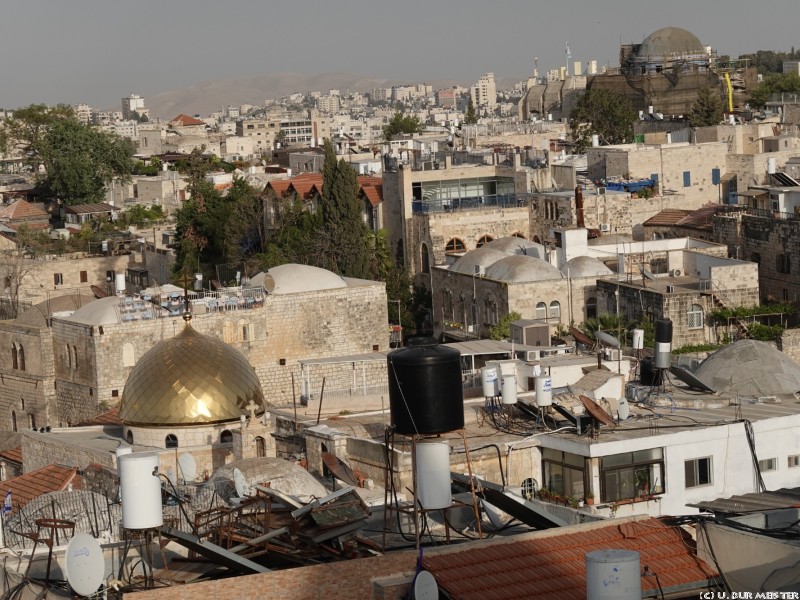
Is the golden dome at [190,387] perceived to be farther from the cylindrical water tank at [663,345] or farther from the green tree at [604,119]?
the green tree at [604,119]

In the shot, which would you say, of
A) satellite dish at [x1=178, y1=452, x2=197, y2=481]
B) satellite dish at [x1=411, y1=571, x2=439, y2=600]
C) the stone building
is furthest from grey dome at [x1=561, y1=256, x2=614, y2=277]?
satellite dish at [x1=411, y1=571, x2=439, y2=600]

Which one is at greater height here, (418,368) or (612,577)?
(418,368)

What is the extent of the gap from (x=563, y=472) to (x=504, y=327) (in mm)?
17417

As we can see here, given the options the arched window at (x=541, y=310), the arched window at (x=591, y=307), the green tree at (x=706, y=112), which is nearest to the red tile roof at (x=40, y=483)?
the arched window at (x=541, y=310)

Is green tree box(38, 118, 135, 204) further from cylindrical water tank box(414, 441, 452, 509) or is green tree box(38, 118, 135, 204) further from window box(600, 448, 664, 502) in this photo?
cylindrical water tank box(414, 441, 452, 509)

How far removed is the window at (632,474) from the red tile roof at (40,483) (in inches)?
314

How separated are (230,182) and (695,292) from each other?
30.8m

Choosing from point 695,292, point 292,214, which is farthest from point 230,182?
point 695,292

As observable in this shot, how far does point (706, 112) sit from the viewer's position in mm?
69000

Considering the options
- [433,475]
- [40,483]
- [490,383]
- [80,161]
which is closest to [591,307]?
[490,383]

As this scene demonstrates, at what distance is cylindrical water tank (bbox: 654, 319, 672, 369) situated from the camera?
2508 centimetres

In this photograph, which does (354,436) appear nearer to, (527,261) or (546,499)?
(546,499)

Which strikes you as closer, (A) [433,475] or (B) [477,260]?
(A) [433,475]

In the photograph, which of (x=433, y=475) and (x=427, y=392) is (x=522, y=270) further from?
(x=433, y=475)
